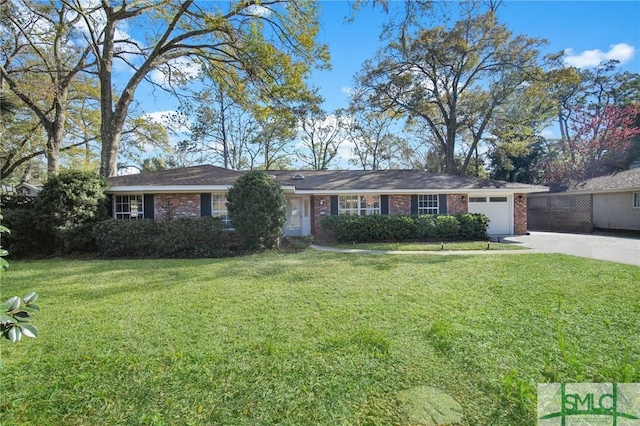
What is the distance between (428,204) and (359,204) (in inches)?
133

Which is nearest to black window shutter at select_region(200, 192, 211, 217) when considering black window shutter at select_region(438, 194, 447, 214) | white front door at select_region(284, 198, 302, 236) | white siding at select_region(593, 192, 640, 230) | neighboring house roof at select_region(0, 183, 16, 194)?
white front door at select_region(284, 198, 302, 236)

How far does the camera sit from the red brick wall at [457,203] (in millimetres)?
14845

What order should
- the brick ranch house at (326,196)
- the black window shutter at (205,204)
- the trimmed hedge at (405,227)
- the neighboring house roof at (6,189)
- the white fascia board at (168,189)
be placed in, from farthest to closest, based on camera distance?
the trimmed hedge at (405,227) → the black window shutter at (205,204) → the brick ranch house at (326,196) → the neighboring house roof at (6,189) → the white fascia board at (168,189)

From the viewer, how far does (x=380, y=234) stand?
13.2 meters

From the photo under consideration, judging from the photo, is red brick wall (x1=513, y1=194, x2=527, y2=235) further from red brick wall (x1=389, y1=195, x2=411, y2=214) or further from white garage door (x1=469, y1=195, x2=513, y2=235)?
red brick wall (x1=389, y1=195, x2=411, y2=214)

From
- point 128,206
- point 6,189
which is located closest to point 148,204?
point 128,206

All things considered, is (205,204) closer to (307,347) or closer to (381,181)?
(381,181)

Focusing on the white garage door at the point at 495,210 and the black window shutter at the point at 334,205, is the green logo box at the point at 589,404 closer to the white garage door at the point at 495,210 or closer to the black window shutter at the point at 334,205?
the black window shutter at the point at 334,205

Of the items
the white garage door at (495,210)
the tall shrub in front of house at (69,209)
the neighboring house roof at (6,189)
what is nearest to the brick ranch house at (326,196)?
the white garage door at (495,210)

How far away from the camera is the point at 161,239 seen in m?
10.1

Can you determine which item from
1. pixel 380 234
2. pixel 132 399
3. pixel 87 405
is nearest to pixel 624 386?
pixel 132 399

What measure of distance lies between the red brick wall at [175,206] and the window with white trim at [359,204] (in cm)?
658

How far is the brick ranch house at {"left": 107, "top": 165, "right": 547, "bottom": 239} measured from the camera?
12.7 m

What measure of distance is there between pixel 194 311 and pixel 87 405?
2.13m
